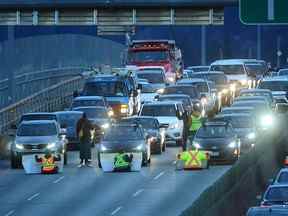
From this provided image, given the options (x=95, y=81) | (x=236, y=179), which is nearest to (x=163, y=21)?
(x=95, y=81)

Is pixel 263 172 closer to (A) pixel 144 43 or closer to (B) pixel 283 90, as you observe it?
(B) pixel 283 90

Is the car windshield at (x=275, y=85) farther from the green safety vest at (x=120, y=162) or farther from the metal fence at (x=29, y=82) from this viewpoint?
the green safety vest at (x=120, y=162)

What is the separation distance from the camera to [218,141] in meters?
44.7

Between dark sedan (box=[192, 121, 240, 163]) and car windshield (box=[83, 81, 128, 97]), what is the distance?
39.9 ft

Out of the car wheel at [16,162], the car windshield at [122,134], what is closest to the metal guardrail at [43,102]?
the car wheel at [16,162]

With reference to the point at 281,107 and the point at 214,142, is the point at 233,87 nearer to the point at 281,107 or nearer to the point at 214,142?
the point at 281,107

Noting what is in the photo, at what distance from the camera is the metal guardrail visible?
54987 mm

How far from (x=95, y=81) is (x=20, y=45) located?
4.98m

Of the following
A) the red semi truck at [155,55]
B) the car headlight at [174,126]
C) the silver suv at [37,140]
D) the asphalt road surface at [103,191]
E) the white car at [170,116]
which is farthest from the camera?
the red semi truck at [155,55]

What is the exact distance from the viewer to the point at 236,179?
1192 inches

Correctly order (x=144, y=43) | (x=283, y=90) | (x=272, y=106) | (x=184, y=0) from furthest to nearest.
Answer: (x=144, y=43) < (x=283, y=90) < (x=272, y=106) < (x=184, y=0)

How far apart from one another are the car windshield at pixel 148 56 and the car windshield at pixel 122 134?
2788 centimetres

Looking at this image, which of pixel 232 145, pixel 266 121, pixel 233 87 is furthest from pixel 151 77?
pixel 232 145

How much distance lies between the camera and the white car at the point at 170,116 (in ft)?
166
